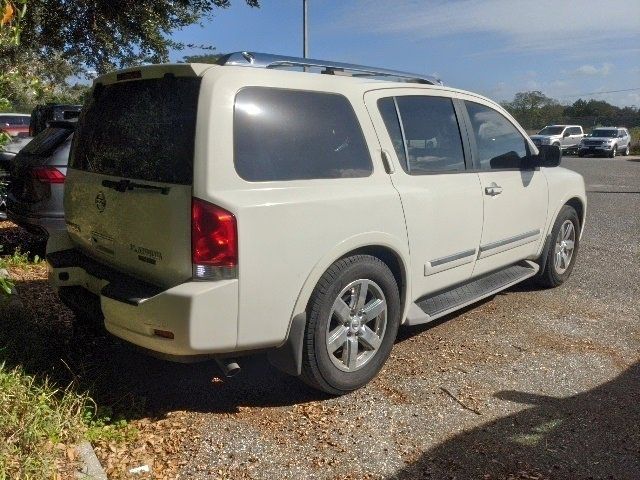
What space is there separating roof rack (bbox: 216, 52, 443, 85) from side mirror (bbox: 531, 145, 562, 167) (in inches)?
45.1

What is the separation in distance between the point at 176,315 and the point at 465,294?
8.06ft

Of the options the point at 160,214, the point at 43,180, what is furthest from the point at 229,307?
the point at 43,180

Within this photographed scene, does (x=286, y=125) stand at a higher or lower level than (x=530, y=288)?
higher

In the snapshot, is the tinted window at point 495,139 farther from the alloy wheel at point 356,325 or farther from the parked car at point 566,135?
the parked car at point 566,135

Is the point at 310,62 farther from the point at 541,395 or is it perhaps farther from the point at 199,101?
the point at 541,395

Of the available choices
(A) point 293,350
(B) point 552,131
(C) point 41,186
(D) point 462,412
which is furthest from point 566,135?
(A) point 293,350

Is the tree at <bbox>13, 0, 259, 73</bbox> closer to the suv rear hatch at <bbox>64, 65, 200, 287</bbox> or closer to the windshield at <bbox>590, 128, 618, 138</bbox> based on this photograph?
the suv rear hatch at <bbox>64, 65, 200, 287</bbox>

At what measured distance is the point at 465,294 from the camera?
4.76 meters

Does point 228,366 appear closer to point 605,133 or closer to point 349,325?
point 349,325

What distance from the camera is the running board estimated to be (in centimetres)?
428

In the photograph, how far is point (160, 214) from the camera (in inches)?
129

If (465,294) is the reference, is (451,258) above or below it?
above

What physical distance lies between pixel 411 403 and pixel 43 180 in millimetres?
4197

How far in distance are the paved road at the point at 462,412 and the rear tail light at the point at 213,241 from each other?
94 centimetres
